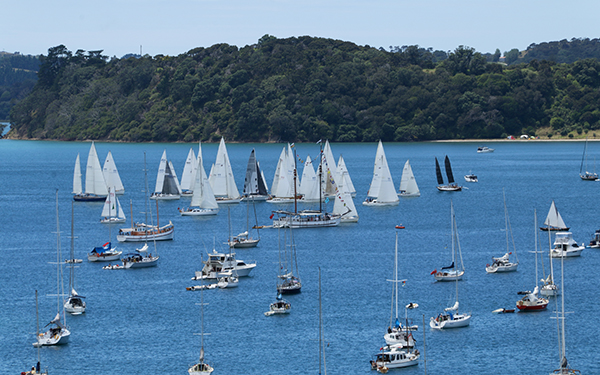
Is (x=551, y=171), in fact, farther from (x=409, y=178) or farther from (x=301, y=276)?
(x=301, y=276)

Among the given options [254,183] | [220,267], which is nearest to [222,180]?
[254,183]

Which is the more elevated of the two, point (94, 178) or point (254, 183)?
point (94, 178)

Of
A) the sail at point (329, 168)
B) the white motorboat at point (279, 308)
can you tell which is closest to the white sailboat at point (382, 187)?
the sail at point (329, 168)

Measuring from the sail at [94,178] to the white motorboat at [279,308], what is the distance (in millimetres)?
73250

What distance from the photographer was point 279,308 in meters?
65.4

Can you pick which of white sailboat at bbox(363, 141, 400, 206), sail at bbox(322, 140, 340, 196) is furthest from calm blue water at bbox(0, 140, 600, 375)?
sail at bbox(322, 140, 340, 196)

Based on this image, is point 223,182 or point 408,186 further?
point 408,186

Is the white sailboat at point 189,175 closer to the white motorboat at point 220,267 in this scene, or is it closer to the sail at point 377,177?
the sail at point 377,177

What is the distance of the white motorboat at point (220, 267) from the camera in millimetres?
76375

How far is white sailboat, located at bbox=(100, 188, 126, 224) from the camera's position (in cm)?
11031

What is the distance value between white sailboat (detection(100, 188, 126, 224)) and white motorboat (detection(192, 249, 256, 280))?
119 ft

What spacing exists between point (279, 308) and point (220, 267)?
12.7 meters

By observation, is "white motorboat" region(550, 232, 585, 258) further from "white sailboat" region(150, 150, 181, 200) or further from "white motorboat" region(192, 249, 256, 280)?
"white sailboat" region(150, 150, 181, 200)

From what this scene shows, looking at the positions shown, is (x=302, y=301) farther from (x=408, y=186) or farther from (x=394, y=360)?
(x=408, y=186)
